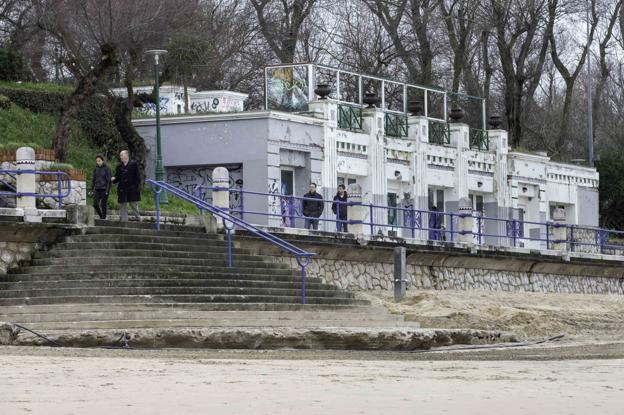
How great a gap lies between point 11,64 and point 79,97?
7186 millimetres

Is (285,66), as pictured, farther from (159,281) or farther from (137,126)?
(159,281)

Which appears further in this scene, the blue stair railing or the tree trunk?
the tree trunk

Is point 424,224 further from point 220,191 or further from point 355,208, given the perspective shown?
point 220,191

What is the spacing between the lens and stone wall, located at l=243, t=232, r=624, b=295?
33.8 meters

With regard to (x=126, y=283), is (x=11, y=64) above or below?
above

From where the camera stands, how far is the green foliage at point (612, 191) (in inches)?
2426

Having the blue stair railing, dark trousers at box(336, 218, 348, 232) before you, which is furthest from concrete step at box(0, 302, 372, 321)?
dark trousers at box(336, 218, 348, 232)

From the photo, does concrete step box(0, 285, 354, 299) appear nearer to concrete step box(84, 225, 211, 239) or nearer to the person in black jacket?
concrete step box(84, 225, 211, 239)

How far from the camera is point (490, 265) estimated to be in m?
40.3

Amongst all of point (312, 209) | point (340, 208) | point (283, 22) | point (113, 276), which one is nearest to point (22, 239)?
point (113, 276)

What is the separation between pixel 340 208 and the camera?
37.2m

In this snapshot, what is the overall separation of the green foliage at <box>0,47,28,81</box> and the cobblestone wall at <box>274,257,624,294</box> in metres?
13.6

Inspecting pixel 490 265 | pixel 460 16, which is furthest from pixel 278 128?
pixel 460 16

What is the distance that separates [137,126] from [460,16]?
19165 millimetres
